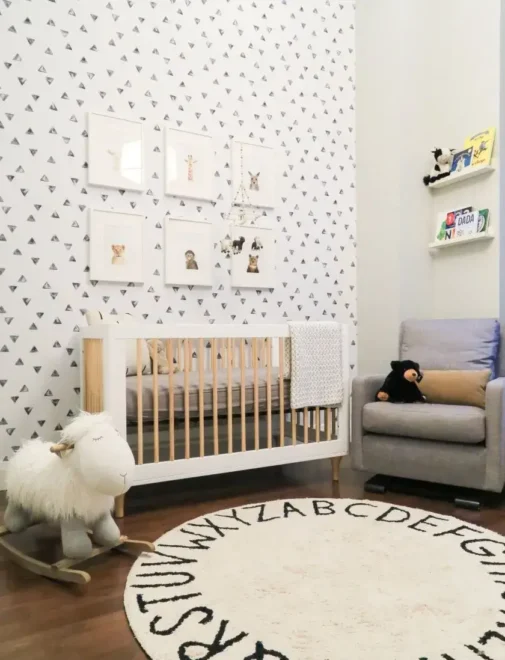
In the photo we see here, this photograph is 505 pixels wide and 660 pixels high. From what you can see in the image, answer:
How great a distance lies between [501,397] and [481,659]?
1217mm

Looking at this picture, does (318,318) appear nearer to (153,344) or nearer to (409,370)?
(409,370)

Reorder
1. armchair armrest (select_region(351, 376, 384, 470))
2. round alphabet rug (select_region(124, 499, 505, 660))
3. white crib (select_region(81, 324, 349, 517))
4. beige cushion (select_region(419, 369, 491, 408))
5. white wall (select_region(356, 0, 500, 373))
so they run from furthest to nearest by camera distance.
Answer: white wall (select_region(356, 0, 500, 373)) → armchair armrest (select_region(351, 376, 384, 470)) → beige cushion (select_region(419, 369, 491, 408)) → white crib (select_region(81, 324, 349, 517)) → round alphabet rug (select_region(124, 499, 505, 660))

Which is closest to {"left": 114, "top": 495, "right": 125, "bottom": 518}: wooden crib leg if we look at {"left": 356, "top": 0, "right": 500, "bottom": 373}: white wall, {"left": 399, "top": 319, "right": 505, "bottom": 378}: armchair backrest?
{"left": 399, "top": 319, "right": 505, "bottom": 378}: armchair backrest

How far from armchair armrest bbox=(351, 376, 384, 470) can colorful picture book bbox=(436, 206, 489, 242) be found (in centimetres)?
116

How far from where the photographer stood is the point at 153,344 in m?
2.42

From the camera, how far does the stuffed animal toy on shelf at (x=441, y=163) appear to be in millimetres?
3272

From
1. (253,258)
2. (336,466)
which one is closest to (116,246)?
(253,258)

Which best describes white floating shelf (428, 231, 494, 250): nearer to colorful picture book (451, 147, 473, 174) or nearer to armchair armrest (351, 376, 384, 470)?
colorful picture book (451, 147, 473, 174)

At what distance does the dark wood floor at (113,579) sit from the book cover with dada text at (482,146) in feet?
6.14

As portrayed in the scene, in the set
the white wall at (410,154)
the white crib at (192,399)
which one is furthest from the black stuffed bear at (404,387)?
the white wall at (410,154)

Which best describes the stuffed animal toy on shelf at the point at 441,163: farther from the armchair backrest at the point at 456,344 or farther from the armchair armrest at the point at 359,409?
the armchair armrest at the point at 359,409

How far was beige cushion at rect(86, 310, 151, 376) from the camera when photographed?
101 inches

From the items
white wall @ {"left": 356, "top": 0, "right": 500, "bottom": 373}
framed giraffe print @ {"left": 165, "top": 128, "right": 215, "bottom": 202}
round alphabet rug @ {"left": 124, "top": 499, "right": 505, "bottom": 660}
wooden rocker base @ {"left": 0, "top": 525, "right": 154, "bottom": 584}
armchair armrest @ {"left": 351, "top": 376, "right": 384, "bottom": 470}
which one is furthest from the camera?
white wall @ {"left": 356, "top": 0, "right": 500, "bottom": 373}

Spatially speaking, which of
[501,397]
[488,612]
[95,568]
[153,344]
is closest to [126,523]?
[95,568]
